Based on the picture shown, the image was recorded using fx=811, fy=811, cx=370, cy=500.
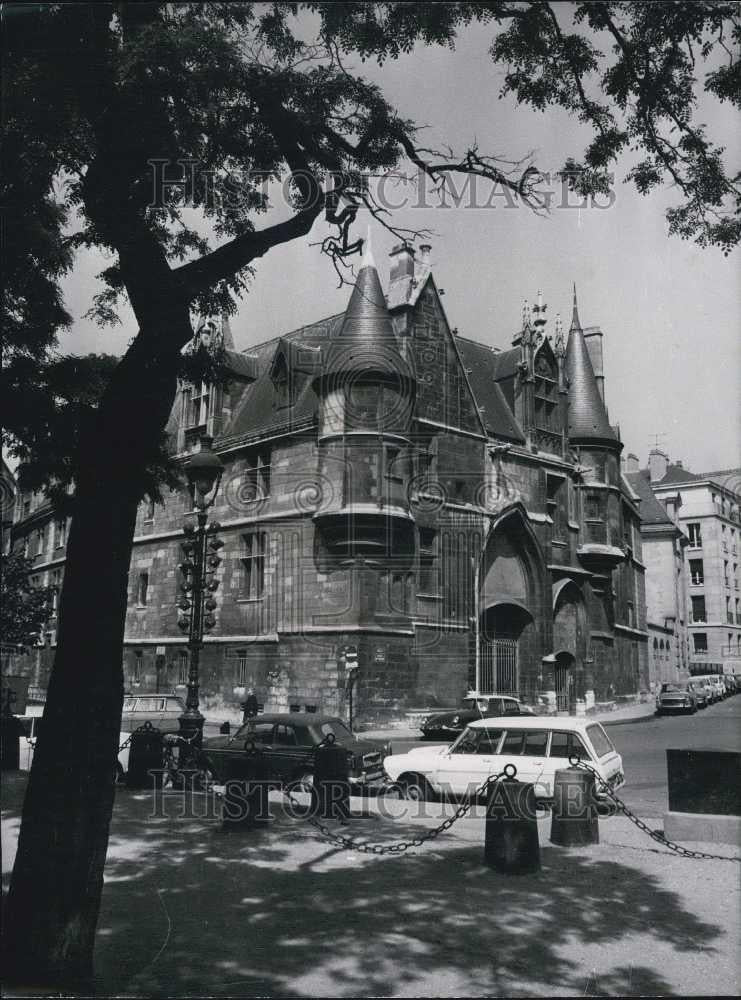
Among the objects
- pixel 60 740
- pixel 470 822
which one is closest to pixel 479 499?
pixel 470 822

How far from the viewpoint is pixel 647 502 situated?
189 feet

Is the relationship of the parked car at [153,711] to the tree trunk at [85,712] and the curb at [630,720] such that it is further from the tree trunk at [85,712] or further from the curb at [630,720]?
the curb at [630,720]

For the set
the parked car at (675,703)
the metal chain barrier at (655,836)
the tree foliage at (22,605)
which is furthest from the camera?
the parked car at (675,703)

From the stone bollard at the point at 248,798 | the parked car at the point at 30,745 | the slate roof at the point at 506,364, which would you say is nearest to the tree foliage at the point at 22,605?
the parked car at the point at 30,745

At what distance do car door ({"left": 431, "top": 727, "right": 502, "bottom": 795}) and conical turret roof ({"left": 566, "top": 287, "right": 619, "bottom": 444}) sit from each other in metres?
24.7

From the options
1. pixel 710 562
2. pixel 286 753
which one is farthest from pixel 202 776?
pixel 710 562

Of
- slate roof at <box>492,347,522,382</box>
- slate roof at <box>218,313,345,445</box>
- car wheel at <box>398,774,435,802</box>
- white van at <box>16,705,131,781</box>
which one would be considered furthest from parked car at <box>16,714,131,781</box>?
slate roof at <box>492,347,522,382</box>

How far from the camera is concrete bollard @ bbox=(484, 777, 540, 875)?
7.77 metres

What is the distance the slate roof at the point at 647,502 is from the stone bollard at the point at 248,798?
5030cm

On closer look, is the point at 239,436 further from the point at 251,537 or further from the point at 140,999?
the point at 140,999

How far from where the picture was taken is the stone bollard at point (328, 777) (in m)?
10.9

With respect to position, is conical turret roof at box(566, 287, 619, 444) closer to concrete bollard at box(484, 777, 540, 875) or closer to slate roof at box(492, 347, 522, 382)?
slate roof at box(492, 347, 522, 382)

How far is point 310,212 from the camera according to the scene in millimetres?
6398

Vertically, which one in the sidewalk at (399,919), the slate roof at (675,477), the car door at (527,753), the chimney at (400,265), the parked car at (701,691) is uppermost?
the slate roof at (675,477)
